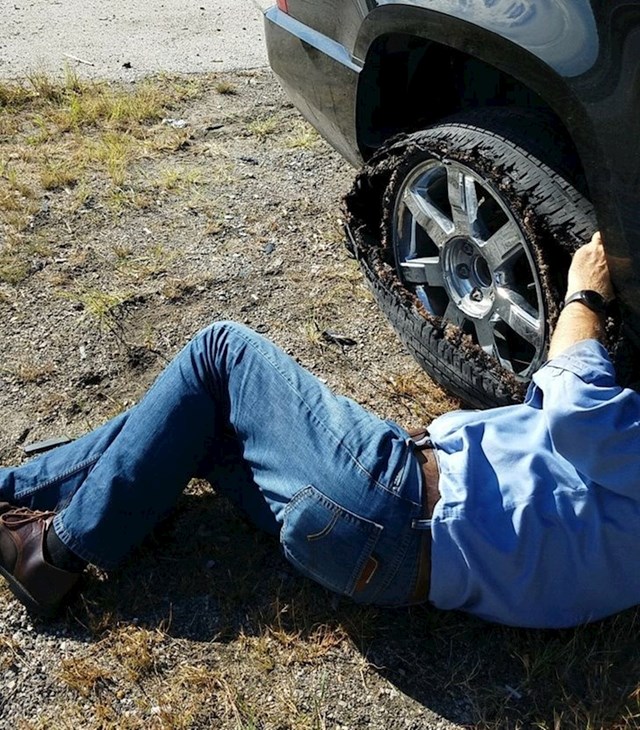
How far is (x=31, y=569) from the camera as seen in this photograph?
97.4 inches

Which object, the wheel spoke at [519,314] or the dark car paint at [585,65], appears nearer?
the dark car paint at [585,65]

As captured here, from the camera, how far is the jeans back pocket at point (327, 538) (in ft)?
7.02

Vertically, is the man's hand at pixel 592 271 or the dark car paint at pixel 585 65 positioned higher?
the dark car paint at pixel 585 65

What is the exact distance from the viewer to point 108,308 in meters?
3.76

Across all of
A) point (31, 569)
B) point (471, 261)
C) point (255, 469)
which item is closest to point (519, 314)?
point (471, 261)

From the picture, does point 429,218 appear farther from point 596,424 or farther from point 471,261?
point 596,424

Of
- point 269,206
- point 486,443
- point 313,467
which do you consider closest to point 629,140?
point 486,443

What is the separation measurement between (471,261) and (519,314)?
0.32m

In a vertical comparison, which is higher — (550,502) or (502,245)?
(502,245)

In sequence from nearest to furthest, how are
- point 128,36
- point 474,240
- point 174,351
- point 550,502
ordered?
point 550,502
point 474,240
point 174,351
point 128,36

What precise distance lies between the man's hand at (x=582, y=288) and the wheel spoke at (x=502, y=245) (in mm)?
244

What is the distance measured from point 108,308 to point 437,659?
2.05 metres

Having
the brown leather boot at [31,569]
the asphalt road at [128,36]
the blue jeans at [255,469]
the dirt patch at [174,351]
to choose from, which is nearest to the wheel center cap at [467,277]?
the dirt patch at [174,351]

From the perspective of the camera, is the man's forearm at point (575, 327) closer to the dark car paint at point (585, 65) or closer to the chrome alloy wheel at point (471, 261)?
the dark car paint at point (585, 65)
